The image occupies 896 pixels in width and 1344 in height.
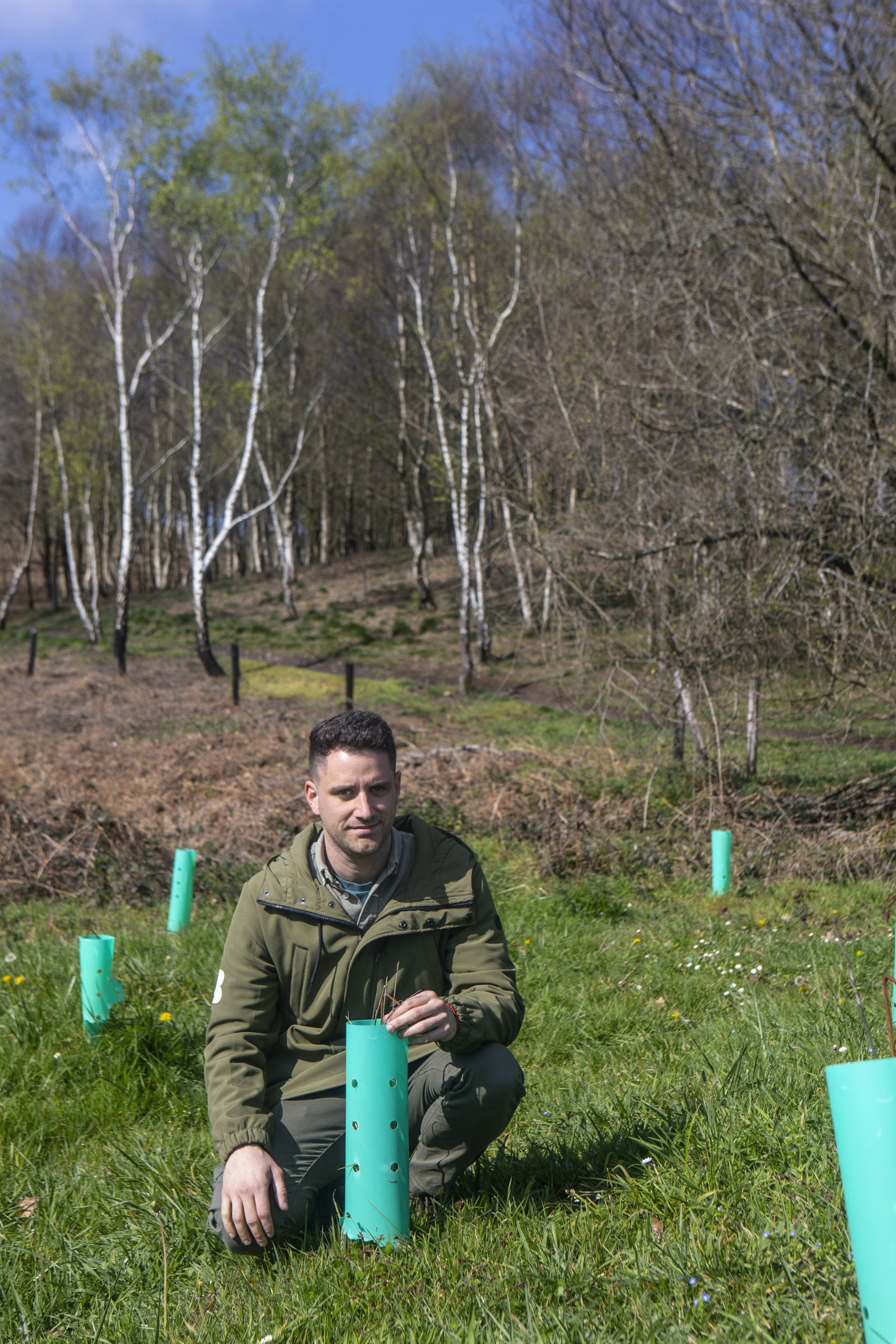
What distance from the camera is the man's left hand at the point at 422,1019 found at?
2.55m

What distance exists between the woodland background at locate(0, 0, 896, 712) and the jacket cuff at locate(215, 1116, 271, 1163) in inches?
221

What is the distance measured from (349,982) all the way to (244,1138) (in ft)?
1.61

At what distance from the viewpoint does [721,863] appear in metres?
6.96

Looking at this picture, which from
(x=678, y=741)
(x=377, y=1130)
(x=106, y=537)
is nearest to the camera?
(x=377, y=1130)

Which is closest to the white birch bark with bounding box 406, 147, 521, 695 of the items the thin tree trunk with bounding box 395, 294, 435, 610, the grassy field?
the thin tree trunk with bounding box 395, 294, 435, 610

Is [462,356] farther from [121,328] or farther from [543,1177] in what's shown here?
[543,1177]

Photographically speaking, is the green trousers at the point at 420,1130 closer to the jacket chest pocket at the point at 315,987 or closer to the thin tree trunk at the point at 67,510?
the jacket chest pocket at the point at 315,987

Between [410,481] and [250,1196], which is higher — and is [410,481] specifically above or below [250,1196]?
above

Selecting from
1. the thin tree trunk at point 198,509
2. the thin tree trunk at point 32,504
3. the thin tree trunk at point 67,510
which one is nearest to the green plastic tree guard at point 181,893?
the thin tree trunk at point 198,509

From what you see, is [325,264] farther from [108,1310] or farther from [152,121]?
[108,1310]

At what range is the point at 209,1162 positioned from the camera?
11.7 feet

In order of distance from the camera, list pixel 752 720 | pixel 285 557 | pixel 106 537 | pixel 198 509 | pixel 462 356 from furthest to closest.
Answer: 1. pixel 106 537
2. pixel 285 557
3. pixel 462 356
4. pixel 198 509
5. pixel 752 720

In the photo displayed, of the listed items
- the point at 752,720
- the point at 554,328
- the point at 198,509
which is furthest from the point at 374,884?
the point at 198,509

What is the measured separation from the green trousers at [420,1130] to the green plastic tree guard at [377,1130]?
0.87 ft
